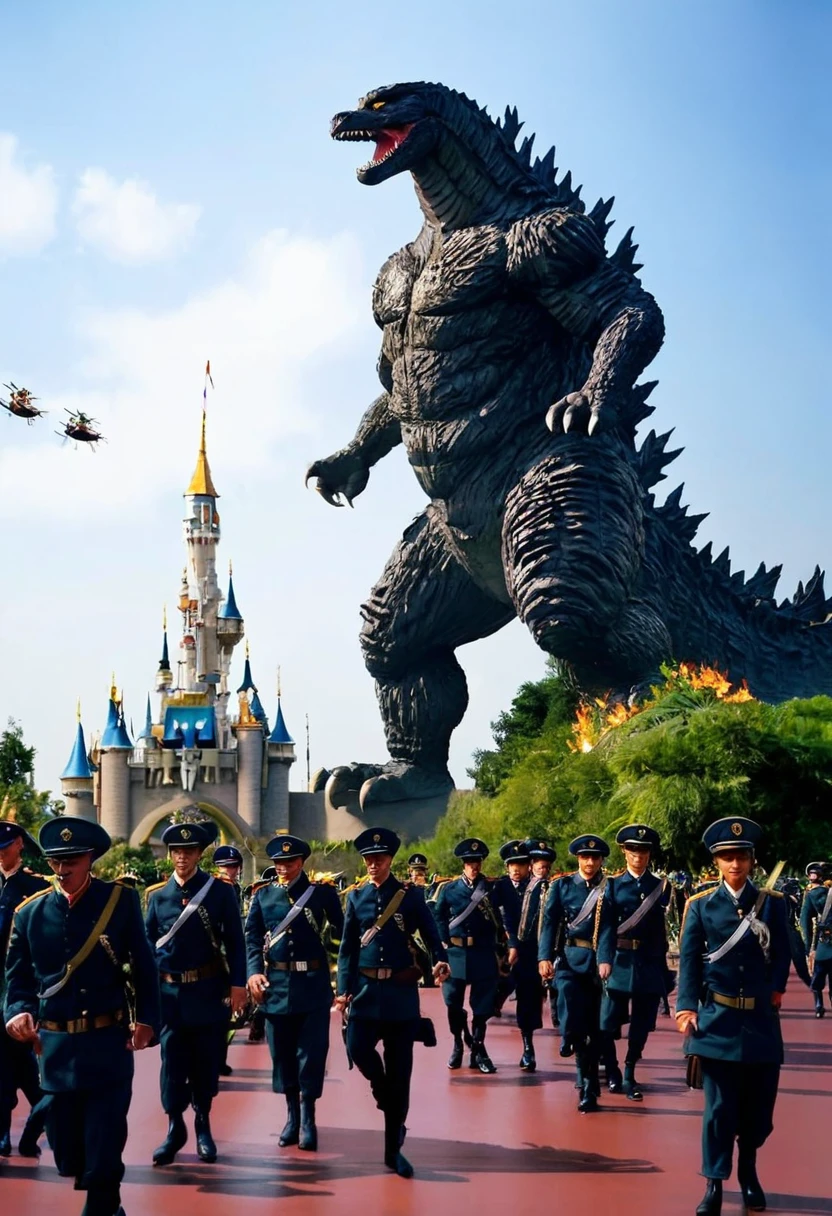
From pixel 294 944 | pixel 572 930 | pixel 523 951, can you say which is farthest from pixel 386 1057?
pixel 523 951

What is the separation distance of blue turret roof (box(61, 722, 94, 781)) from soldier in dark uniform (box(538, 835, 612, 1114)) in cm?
4921

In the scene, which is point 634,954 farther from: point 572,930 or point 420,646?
point 420,646

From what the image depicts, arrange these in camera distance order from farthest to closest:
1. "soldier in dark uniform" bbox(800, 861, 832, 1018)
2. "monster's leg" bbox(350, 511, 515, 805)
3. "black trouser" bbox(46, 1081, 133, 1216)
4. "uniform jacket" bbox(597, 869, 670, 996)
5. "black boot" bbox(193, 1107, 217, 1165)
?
"monster's leg" bbox(350, 511, 515, 805), "soldier in dark uniform" bbox(800, 861, 832, 1018), "uniform jacket" bbox(597, 869, 670, 996), "black boot" bbox(193, 1107, 217, 1165), "black trouser" bbox(46, 1081, 133, 1216)

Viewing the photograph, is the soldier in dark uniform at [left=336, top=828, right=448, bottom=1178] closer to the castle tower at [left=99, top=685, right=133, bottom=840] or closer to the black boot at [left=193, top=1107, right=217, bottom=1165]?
the black boot at [left=193, top=1107, right=217, bottom=1165]

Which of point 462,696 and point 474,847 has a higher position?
point 462,696

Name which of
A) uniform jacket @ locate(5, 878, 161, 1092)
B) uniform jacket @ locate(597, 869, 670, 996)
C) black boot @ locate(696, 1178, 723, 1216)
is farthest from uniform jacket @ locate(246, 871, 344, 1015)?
black boot @ locate(696, 1178, 723, 1216)

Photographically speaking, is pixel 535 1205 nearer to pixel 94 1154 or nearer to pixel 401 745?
pixel 94 1154

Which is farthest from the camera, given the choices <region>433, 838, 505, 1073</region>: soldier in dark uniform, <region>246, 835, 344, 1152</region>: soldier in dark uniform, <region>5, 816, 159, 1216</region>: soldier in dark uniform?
<region>433, 838, 505, 1073</region>: soldier in dark uniform

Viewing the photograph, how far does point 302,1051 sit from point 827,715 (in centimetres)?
1226

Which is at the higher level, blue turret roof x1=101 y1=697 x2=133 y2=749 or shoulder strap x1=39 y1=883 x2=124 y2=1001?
blue turret roof x1=101 y1=697 x2=133 y2=749

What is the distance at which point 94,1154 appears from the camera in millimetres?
5672

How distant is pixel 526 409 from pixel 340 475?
4.11 m

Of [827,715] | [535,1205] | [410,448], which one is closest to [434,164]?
[410,448]

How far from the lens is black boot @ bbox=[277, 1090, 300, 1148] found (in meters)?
7.69
